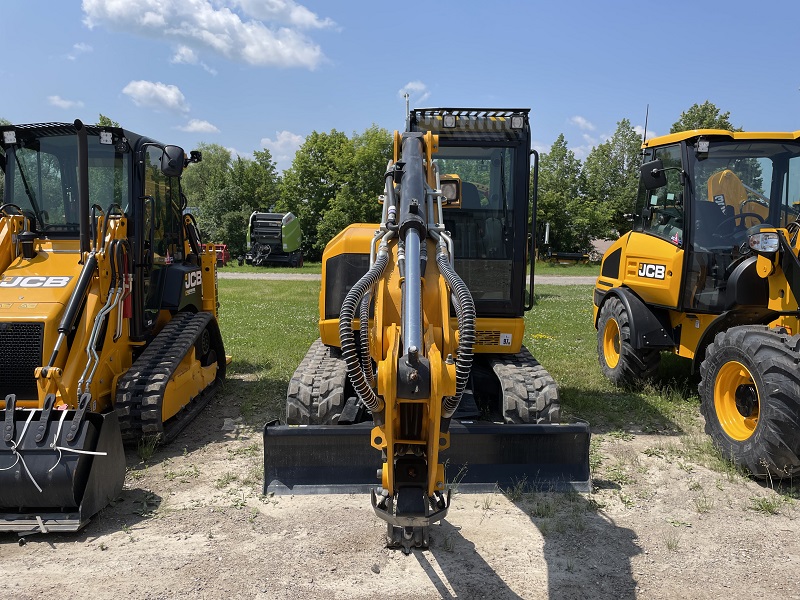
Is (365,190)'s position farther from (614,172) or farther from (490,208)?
(490,208)

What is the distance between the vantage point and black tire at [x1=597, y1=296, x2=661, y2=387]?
771 centimetres

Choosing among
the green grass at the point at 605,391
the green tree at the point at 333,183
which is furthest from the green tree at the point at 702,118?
the green grass at the point at 605,391

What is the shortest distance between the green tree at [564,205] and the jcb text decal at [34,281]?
113 feet

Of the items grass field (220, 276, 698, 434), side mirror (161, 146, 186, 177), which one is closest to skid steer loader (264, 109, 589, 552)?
grass field (220, 276, 698, 434)

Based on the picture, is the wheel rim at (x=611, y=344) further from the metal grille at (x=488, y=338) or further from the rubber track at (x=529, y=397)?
the rubber track at (x=529, y=397)

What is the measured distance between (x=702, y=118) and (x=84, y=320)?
4001cm

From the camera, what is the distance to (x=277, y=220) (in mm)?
32844

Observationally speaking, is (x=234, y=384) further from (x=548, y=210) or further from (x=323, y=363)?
(x=548, y=210)

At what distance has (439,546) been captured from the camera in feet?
13.8

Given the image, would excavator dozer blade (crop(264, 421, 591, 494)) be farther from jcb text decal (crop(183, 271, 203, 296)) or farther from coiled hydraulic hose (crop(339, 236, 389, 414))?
jcb text decal (crop(183, 271, 203, 296))

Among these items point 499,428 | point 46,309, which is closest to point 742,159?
point 499,428

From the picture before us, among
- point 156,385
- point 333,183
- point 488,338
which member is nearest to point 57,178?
point 156,385

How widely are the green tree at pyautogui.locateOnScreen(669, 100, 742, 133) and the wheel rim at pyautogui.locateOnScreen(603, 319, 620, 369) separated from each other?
33.4m

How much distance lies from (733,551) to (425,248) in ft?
9.07
